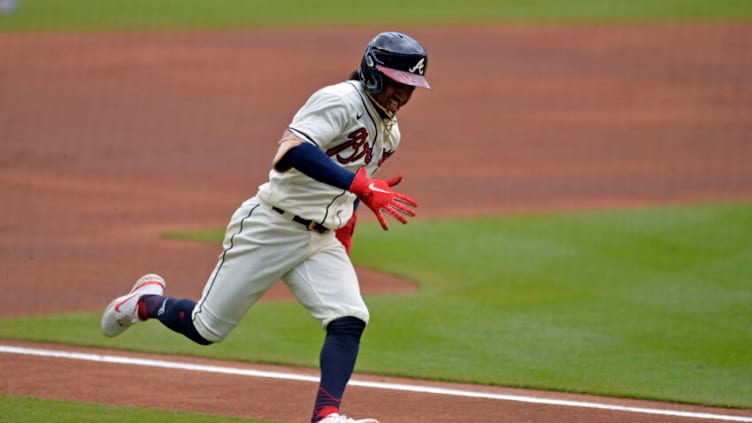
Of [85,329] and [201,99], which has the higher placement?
[201,99]

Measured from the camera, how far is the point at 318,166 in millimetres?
5223

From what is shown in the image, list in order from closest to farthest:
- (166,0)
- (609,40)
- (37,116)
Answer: (37,116), (609,40), (166,0)

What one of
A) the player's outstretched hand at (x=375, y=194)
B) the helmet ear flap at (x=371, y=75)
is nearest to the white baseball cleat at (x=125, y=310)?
the player's outstretched hand at (x=375, y=194)

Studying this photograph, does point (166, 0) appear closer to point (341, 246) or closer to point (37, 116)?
point (37, 116)

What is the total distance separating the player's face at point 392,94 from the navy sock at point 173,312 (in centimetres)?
146

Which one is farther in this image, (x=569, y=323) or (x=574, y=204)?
(x=574, y=204)

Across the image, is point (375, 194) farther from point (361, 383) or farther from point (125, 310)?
point (361, 383)

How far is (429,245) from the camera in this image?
436 inches

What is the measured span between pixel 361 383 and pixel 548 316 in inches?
85.6

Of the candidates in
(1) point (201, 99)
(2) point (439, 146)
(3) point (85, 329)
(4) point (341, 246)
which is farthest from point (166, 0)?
(4) point (341, 246)

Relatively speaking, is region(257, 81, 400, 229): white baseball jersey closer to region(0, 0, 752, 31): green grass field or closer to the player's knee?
the player's knee

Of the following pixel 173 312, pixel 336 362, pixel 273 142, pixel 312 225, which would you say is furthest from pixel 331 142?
pixel 273 142

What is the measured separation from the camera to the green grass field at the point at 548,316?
7262mm

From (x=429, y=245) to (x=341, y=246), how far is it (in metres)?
5.37
